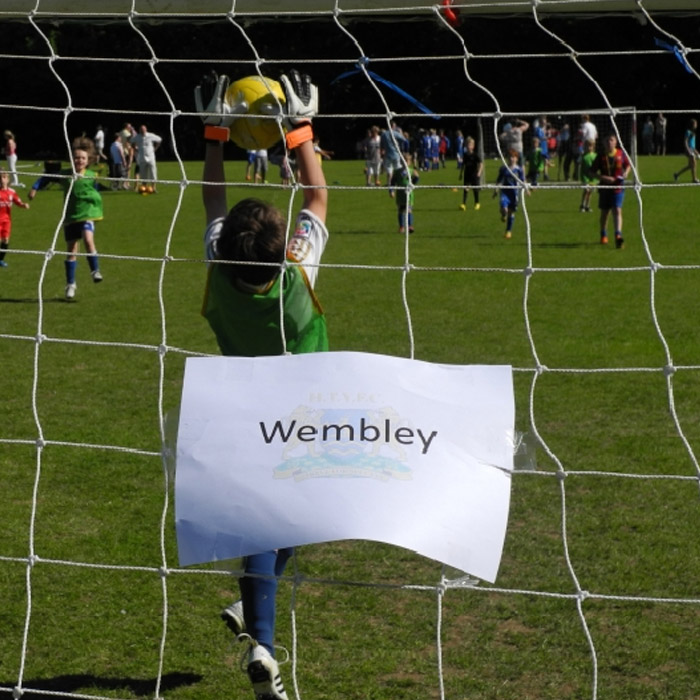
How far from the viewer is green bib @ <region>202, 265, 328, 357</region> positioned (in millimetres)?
3633

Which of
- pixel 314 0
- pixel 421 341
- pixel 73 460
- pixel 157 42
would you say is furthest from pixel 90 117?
pixel 314 0

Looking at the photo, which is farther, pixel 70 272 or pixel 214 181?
A: pixel 70 272

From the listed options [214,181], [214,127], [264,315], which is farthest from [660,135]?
[264,315]

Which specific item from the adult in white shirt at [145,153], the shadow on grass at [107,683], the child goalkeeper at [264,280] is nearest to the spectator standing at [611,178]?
the child goalkeeper at [264,280]

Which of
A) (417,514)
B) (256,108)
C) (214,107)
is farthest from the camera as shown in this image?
(256,108)

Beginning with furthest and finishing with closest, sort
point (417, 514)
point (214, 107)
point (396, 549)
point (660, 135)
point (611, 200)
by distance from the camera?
point (660, 135)
point (611, 200)
point (396, 549)
point (214, 107)
point (417, 514)

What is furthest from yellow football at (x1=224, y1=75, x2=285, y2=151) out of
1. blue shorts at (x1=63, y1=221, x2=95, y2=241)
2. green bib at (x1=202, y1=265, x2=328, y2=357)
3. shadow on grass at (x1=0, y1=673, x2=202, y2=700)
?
blue shorts at (x1=63, y1=221, x2=95, y2=241)

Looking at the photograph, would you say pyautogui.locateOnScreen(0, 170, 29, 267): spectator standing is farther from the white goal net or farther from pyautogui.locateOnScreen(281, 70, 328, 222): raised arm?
pyautogui.locateOnScreen(281, 70, 328, 222): raised arm

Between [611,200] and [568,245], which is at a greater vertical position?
[611,200]

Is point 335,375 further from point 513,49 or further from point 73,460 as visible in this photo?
A: point 513,49

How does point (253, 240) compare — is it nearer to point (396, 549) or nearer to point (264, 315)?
point (264, 315)

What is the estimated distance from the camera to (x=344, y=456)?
2.94 metres

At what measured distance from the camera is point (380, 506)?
112 inches

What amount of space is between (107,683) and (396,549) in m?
1.62
